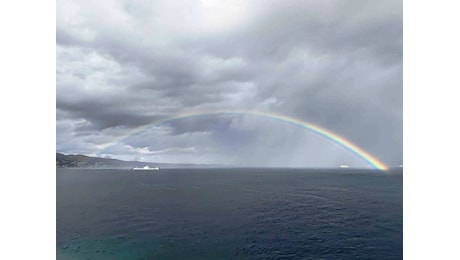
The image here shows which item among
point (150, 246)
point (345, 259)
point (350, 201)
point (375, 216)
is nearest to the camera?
point (345, 259)

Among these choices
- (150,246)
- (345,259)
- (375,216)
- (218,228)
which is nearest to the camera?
(345,259)

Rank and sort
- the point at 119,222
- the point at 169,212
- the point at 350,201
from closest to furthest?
the point at 119,222 < the point at 169,212 < the point at 350,201

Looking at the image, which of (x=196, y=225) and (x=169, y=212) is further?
(x=169, y=212)

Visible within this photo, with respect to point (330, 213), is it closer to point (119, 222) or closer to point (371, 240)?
point (371, 240)

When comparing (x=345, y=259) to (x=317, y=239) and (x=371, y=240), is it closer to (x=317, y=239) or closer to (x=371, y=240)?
(x=317, y=239)
